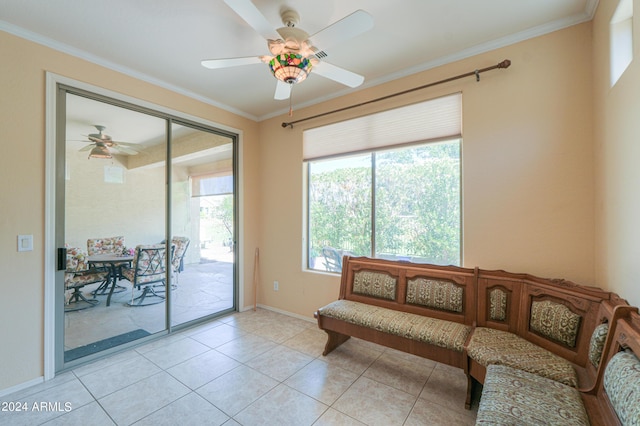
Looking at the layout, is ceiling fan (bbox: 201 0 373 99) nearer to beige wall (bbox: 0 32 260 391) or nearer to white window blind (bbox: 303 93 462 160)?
white window blind (bbox: 303 93 462 160)

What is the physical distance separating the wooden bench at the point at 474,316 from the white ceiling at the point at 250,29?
6.51ft

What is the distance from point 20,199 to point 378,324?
3.09 m

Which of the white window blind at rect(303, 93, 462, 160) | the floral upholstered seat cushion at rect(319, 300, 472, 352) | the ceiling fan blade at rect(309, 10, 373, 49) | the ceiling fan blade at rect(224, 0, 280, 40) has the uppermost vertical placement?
the ceiling fan blade at rect(224, 0, 280, 40)

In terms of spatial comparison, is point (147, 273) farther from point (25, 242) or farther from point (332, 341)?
point (332, 341)

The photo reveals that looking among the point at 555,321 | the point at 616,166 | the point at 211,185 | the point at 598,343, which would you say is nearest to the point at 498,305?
the point at 555,321

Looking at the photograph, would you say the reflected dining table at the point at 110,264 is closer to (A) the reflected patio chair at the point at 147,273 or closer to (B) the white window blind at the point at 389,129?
(A) the reflected patio chair at the point at 147,273

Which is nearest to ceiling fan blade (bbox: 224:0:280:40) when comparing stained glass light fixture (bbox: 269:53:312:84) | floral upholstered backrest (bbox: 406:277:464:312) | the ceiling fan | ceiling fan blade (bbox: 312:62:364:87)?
the ceiling fan

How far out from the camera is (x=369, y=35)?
2.19 metres

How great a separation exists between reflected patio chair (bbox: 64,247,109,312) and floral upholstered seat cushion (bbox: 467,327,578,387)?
3.35 m

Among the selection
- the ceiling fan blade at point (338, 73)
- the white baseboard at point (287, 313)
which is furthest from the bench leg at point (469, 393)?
the ceiling fan blade at point (338, 73)

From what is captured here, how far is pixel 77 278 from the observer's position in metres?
2.47

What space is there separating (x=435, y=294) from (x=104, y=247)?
322 cm

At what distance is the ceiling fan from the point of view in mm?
1537

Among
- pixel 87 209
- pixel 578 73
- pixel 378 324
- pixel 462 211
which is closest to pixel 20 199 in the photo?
pixel 87 209
